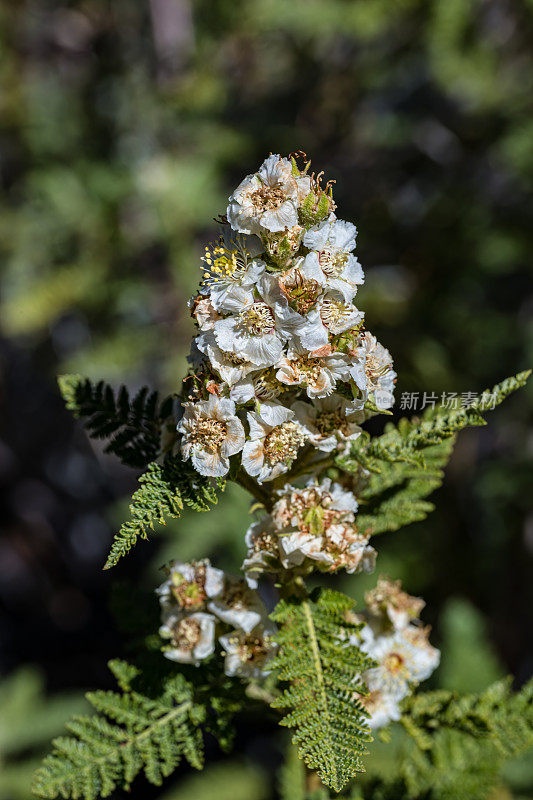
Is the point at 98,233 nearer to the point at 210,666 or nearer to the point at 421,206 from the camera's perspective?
the point at 421,206

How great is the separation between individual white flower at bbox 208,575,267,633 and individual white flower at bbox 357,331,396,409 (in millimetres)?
275

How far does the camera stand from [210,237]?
310 cm

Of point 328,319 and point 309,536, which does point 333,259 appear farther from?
point 309,536

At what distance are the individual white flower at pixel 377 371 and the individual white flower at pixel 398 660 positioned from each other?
309mm

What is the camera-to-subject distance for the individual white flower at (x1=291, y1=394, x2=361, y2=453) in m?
0.72

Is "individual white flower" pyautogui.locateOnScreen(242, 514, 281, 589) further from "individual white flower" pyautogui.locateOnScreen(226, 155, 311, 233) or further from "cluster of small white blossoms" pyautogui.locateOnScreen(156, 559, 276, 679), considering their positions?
"individual white flower" pyautogui.locateOnScreen(226, 155, 311, 233)

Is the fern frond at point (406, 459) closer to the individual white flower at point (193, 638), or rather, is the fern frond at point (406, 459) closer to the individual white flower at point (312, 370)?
the individual white flower at point (312, 370)

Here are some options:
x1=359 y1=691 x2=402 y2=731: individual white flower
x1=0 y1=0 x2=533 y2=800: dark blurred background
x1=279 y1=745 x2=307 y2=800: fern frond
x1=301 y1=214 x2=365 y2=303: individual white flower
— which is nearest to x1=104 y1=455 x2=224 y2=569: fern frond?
x1=301 y1=214 x2=365 y2=303: individual white flower

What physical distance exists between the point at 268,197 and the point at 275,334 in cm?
14

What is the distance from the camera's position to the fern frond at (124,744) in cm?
78

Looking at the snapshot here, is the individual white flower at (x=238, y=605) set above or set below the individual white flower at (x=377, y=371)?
below

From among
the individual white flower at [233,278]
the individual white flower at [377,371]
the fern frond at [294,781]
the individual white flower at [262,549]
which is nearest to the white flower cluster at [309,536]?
the individual white flower at [262,549]

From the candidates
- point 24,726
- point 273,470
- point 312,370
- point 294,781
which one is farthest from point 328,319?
point 24,726

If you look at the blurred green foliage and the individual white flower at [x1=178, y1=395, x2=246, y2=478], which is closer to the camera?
the individual white flower at [x1=178, y1=395, x2=246, y2=478]
